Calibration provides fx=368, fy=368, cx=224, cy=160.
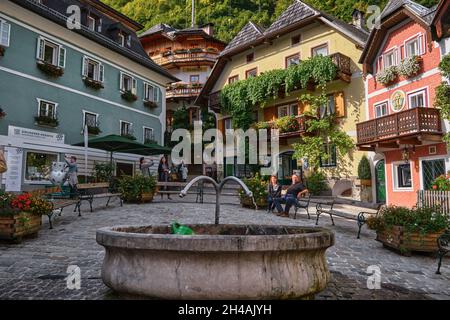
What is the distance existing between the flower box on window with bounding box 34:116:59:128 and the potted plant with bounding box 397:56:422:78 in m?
17.0

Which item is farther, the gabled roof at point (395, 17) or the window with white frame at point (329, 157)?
the window with white frame at point (329, 157)

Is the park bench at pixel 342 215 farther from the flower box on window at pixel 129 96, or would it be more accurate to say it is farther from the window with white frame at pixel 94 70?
the flower box on window at pixel 129 96

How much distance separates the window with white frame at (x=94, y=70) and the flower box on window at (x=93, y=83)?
28cm

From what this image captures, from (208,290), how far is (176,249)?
45cm

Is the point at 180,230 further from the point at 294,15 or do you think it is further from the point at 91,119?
the point at 294,15

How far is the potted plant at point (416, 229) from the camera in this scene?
6.90 metres

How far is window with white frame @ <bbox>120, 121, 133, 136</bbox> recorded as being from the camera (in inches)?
932

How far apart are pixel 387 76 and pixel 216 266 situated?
17.9 metres

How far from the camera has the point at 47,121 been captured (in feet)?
58.3

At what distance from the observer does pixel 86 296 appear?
13.5 feet

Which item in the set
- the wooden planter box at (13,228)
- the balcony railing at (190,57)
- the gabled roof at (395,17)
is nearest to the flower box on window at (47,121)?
the wooden planter box at (13,228)

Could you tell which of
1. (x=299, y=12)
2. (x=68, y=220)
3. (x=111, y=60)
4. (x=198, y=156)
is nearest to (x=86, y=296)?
(x=68, y=220)

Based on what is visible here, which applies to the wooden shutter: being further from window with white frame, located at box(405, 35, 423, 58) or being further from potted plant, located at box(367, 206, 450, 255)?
potted plant, located at box(367, 206, 450, 255)

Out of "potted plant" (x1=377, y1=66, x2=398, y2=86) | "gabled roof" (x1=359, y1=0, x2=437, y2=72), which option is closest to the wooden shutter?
"gabled roof" (x1=359, y1=0, x2=437, y2=72)
